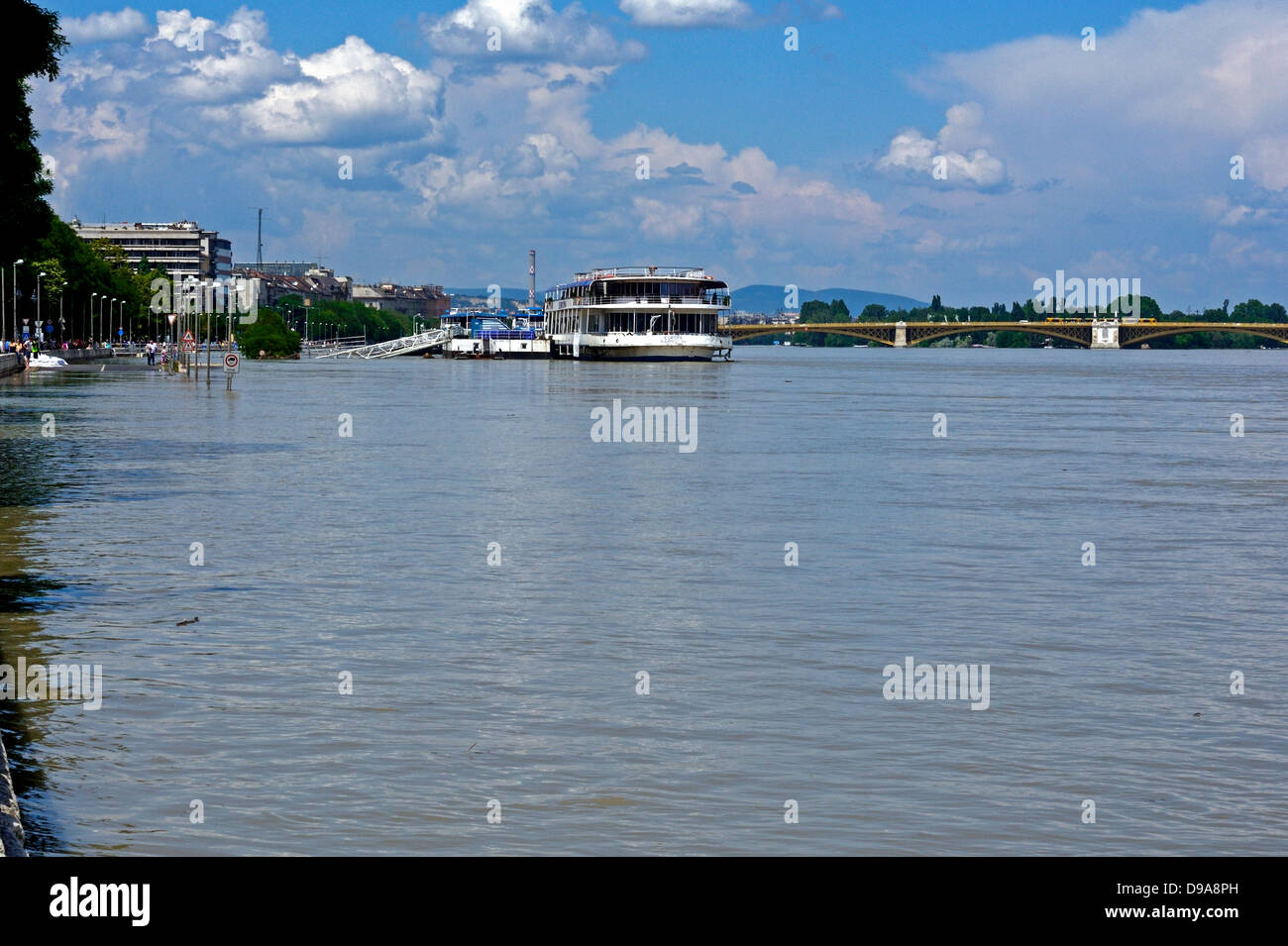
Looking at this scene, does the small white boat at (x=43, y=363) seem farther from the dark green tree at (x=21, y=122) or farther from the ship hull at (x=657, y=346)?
the ship hull at (x=657, y=346)

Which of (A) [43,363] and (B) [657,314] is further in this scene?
(B) [657,314]

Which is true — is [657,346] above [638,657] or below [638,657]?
above

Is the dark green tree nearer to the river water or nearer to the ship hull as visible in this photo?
the river water

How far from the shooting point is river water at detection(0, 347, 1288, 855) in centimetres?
1070

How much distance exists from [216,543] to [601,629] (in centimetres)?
881

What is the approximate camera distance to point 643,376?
128 m

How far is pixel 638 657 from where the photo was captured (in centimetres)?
1592

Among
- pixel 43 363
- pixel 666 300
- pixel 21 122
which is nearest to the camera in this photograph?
pixel 21 122

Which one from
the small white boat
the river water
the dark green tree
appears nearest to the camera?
the river water

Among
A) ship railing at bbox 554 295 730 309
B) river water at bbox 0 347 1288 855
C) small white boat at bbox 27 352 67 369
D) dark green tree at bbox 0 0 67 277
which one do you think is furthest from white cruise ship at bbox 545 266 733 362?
river water at bbox 0 347 1288 855

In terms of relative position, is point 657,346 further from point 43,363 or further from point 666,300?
point 43,363

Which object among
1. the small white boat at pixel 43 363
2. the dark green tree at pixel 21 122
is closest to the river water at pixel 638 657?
the dark green tree at pixel 21 122

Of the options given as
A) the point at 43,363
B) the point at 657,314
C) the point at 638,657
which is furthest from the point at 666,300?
the point at 638,657
